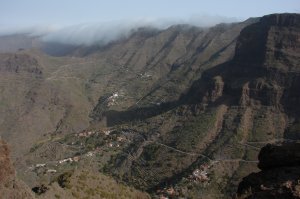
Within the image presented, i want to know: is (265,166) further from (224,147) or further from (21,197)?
(224,147)

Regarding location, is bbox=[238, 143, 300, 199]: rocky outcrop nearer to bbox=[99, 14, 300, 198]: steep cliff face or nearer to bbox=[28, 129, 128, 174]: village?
bbox=[99, 14, 300, 198]: steep cliff face

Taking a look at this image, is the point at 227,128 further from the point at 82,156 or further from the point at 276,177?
the point at 276,177

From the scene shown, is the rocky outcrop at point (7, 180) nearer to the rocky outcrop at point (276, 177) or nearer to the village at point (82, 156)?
the rocky outcrop at point (276, 177)

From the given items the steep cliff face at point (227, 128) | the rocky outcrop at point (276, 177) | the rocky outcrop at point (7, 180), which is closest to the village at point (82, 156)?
the steep cliff face at point (227, 128)

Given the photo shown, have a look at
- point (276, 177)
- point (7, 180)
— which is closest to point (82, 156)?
point (7, 180)

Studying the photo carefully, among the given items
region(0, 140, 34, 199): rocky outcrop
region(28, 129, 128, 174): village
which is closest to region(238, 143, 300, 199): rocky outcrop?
region(0, 140, 34, 199): rocky outcrop
